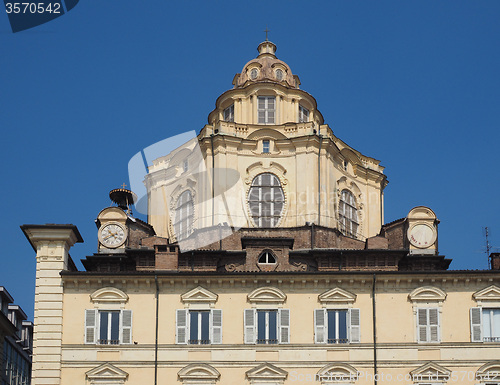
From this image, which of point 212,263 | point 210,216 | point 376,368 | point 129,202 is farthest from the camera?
point 129,202

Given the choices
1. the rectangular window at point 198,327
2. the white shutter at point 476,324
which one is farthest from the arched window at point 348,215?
the rectangular window at point 198,327

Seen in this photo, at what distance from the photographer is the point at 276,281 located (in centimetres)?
5188

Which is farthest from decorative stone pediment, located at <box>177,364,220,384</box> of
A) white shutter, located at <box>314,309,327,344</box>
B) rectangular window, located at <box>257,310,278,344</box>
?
white shutter, located at <box>314,309,327,344</box>

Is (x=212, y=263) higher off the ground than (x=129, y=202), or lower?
lower

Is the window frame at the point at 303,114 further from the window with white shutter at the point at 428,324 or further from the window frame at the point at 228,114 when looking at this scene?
the window with white shutter at the point at 428,324

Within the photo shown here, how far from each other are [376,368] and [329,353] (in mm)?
2465

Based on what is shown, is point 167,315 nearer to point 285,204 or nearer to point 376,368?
point 376,368

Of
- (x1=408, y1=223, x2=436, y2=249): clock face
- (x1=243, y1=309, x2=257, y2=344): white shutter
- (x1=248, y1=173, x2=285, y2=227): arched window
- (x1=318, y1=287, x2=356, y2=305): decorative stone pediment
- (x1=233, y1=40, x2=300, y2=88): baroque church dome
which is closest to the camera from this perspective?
(x1=243, y1=309, x2=257, y2=344): white shutter

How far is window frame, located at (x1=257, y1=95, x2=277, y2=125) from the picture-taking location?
7044cm

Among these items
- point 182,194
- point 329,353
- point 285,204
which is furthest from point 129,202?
point 329,353

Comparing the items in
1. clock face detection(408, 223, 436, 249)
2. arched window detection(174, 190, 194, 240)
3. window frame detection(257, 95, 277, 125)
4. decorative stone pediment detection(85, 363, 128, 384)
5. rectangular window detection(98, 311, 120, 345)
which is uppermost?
window frame detection(257, 95, 277, 125)

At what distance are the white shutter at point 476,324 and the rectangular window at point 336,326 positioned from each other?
5765 millimetres

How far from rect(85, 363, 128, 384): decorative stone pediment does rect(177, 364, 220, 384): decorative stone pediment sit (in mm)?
2862

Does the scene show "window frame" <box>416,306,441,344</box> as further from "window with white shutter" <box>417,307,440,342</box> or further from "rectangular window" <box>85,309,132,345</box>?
"rectangular window" <box>85,309,132,345</box>
